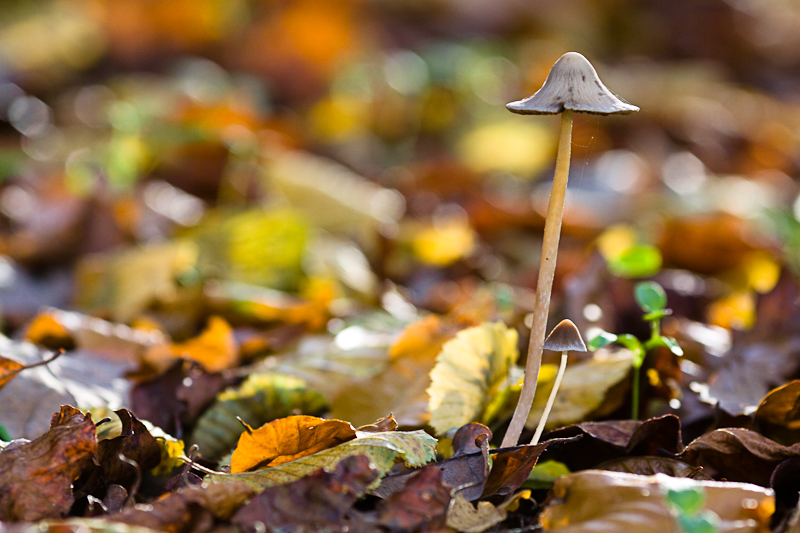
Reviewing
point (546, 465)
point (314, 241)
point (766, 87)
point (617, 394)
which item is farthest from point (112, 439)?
point (766, 87)

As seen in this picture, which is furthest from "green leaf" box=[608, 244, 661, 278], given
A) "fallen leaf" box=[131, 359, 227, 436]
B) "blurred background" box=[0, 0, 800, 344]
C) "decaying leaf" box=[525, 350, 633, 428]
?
"fallen leaf" box=[131, 359, 227, 436]

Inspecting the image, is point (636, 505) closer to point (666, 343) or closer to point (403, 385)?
point (666, 343)

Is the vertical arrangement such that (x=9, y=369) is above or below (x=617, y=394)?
below

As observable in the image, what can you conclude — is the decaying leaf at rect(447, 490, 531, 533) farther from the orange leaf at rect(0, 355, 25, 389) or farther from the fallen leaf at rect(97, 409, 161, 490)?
the orange leaf at rect(0, 355, 25, 389)

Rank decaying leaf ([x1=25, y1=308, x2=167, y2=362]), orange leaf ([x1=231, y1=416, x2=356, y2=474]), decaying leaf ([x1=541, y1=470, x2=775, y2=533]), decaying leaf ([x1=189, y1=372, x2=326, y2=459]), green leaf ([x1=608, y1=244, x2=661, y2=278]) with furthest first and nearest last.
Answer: green leaf ([x1=608, y1=244, x2=661, y2=278]) → decaying leaf ([x1=25, y1=308, x2=167, y2=362]) → decaying leaf ([x1=189, y1=372, x2=326, y2=459]) → orange leaf ([x1=231, y1=416, x2=356, y2=474]) → decaying leaf ([x1=541, y1=470, x2=775, y2=533])

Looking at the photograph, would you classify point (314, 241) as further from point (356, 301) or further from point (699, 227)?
point (699, 227)

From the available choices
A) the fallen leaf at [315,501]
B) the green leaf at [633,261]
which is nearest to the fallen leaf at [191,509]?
the fallen leaf at [315,501]

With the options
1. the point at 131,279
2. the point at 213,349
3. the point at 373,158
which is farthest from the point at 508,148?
the point at 213,349
